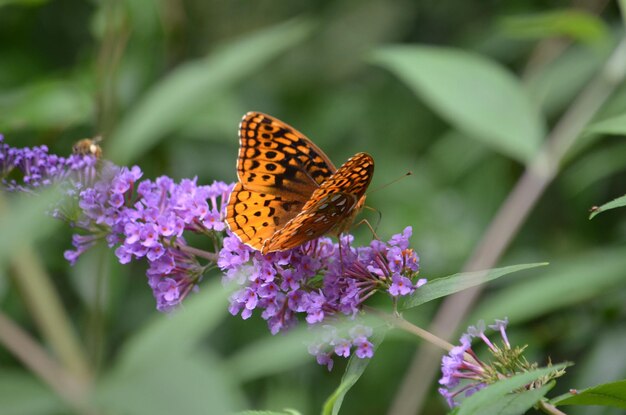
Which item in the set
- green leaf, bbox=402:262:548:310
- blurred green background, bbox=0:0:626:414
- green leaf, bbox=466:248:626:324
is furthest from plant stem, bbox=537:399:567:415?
green leaf, bbox=466:248:626:324

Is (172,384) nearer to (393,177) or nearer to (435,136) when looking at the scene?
(393,177)

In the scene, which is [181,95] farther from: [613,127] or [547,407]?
[547,407]

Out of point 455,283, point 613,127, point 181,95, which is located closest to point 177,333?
point 455,283

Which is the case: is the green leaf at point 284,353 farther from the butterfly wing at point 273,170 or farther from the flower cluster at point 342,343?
the butterfly wing at point 273,170

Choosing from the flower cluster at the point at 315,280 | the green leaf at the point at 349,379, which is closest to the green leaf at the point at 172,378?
the green leaf at the point at 349,379

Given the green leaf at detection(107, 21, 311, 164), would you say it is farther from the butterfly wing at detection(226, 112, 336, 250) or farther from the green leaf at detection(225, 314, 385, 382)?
the green leaf at detection(225, 314, 385, 382)
